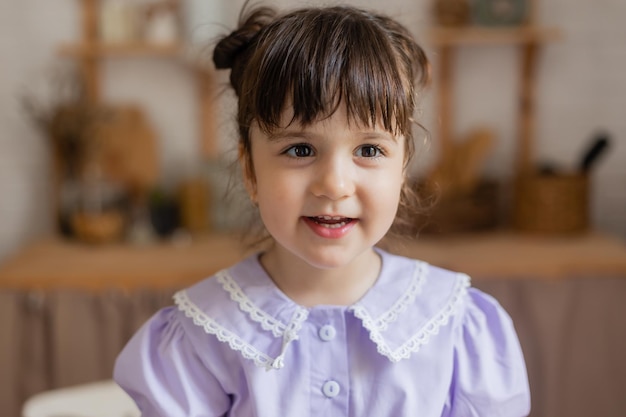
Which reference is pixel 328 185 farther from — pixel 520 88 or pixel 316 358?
pixel 520 88

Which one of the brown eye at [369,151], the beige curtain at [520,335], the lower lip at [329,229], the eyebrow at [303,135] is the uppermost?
the eyebrow at [303,135]

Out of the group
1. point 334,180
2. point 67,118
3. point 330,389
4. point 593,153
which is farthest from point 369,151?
point 67,118

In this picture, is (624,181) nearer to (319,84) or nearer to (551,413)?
(551,413)

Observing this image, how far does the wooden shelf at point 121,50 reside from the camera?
7.64 feet

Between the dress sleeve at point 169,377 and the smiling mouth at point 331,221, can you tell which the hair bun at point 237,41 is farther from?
the dress sleeve at point 169,377

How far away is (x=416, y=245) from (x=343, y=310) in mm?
1257

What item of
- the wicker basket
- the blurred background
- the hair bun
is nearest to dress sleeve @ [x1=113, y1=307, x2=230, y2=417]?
the hair bun

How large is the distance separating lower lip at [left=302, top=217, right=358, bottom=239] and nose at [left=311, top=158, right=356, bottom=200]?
0.04 metres

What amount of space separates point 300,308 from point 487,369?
0.26 m

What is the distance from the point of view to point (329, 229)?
0.89 m

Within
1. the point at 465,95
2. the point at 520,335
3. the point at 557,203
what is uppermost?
the point at 465,95

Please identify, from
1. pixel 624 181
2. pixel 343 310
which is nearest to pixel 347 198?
pixel 343 310

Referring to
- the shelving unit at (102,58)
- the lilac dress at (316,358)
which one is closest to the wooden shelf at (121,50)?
the shelving unit at (102,58)

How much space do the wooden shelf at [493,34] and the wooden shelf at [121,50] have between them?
0.80 m
